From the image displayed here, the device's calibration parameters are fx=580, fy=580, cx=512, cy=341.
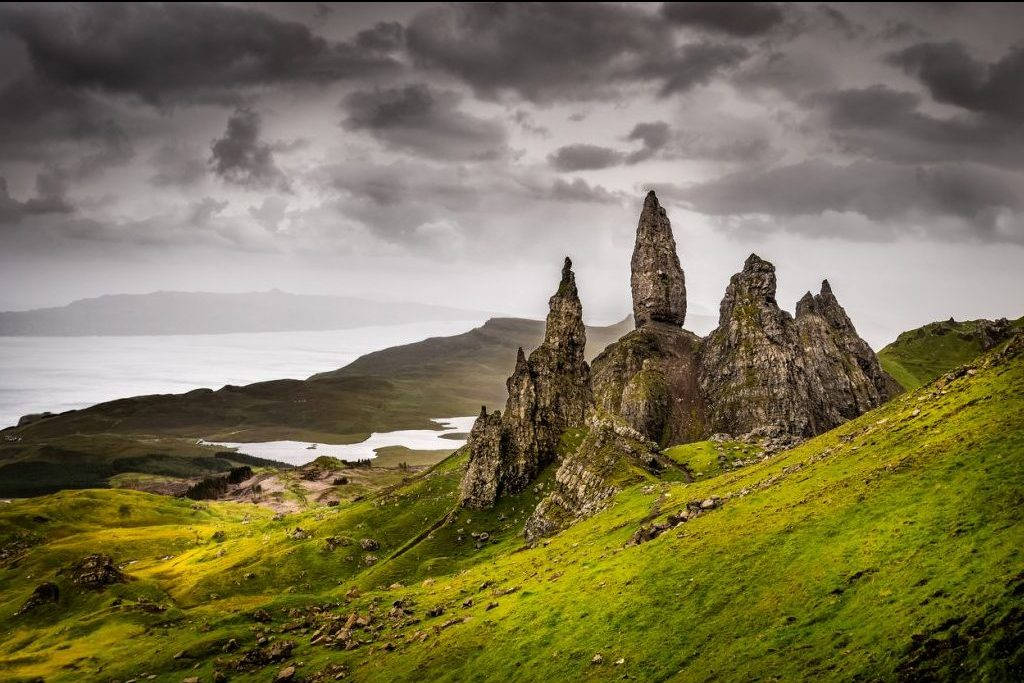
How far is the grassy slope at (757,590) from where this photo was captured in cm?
2573

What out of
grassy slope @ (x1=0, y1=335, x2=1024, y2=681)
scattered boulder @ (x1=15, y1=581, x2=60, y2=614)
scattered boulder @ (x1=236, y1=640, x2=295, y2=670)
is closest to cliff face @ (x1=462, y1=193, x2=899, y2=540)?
grassy slope @ (x1=0, y1=335, x2=1024, y2=681)

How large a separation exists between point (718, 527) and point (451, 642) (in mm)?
22922

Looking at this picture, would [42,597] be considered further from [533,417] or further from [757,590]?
[757,590]

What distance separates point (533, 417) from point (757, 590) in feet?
277

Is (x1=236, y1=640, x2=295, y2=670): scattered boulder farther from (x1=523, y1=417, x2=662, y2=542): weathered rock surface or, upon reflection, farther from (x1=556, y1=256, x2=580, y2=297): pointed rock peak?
(x1=556, y1=256, x2=580, y2=297): pointed rock peak

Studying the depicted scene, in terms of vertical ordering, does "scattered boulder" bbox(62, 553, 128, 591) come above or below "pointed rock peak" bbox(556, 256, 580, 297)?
below

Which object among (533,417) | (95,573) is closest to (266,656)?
(533,417)

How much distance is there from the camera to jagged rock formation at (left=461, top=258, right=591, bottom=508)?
109562 millimetres

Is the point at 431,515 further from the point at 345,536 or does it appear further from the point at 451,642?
the point at 451,642

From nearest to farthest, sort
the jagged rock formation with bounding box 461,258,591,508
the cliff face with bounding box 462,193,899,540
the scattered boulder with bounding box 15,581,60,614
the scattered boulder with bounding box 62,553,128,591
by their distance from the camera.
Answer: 1. the cliff face with bounding box 462,193,899,540
2. the scattered boulder with bounding box 15,581,60,614
3. the scattered boulder with bounding box 62,553,128,591
4. the jagged rock formation with bounding box 461,258,591,508

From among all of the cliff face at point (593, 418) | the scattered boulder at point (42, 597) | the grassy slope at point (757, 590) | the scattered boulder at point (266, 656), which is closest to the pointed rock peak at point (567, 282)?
the cliff face at point (593, 418)

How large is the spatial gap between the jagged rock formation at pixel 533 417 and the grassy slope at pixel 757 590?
21.6 meters

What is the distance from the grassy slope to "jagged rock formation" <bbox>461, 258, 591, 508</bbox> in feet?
70.9

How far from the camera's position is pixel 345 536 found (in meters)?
→ 112
